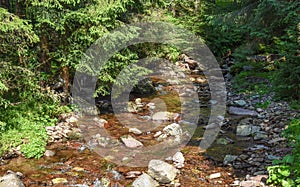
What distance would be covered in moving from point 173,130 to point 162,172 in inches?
93.3

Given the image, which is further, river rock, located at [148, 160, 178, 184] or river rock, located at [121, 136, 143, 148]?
river rock, located at [121, 136, 143, 148]

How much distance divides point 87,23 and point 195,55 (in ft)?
31.2

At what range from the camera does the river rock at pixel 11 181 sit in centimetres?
518

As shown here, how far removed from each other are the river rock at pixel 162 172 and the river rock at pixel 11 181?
2.38 meters

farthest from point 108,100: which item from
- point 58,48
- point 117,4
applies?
point 117,4

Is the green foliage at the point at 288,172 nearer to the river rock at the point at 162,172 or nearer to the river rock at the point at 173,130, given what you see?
the river rock at the point at 162,172

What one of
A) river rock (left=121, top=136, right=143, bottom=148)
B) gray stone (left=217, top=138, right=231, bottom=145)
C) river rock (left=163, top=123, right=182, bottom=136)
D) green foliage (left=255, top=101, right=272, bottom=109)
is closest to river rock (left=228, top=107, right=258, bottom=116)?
green foliage (left=255, top=101, right=272, bottom=109)

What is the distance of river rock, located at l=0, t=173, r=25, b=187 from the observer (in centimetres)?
518

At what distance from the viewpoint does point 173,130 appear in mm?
7883

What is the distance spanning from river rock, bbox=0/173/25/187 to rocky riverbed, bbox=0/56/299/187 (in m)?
0.02

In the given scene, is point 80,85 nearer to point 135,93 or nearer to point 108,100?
point 108,100

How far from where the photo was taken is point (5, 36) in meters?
6.57

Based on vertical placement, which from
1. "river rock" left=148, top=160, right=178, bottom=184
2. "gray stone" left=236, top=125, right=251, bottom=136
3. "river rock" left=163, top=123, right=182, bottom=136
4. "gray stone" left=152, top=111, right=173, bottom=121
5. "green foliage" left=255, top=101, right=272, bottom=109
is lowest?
"river rock" left=148, top=160, right=178, bottom=184

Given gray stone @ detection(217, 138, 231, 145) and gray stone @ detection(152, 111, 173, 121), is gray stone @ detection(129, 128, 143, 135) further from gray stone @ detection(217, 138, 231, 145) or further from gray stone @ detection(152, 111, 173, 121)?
gray stone @ detection(217, 138, 231, 145)
